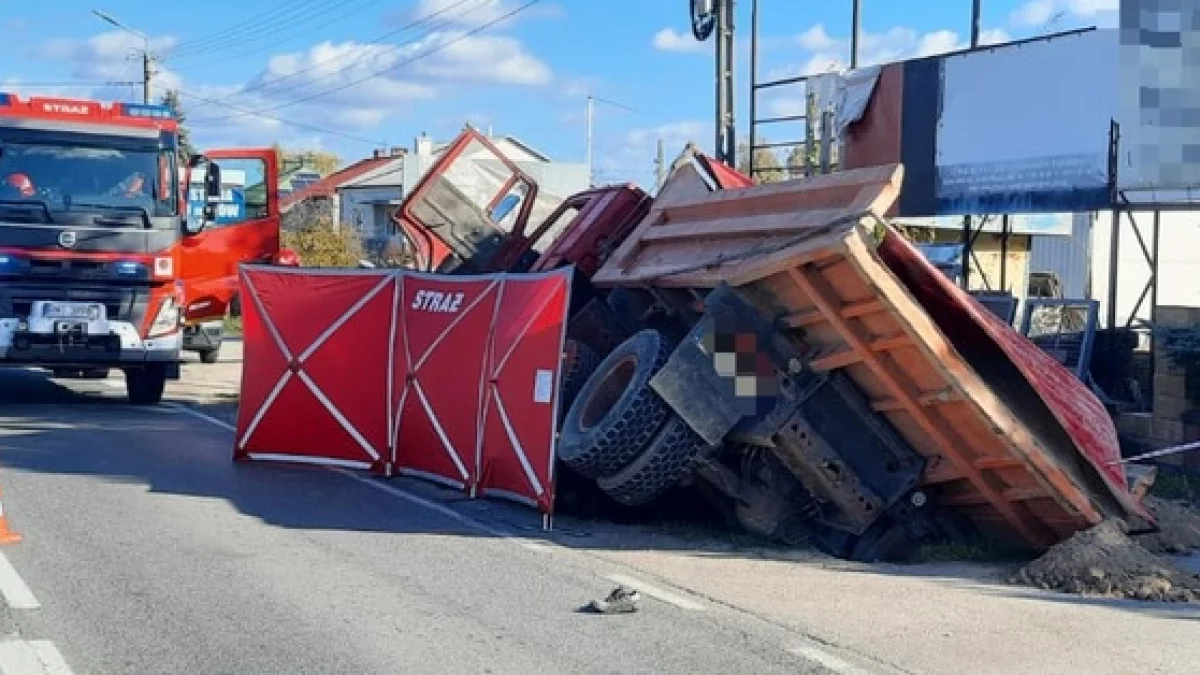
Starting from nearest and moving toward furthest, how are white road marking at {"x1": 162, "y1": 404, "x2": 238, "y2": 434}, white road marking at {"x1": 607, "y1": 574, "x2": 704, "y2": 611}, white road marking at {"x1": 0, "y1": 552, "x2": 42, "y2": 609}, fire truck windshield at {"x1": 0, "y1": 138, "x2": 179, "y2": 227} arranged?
1. white road marking at {"x1": 0, "y1": 552, "x2": 42, "y2": 609}
2. white road marking at {"x1": 607, "y1": 574, "x2": 704, "y2": 611}
3. white road marking at {"x1": 162, "y1": 404, "x2": 238, "y2": 434}
4. fire truck windshield at {"x1": 0, "y1": 138, "x2": 179, "y2": 227}

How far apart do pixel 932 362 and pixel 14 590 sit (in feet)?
17.5

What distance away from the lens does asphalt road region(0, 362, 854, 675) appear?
6227 millimetres

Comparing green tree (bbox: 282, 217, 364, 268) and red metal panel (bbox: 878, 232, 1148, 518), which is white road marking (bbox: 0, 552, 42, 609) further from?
green tree (bbox: 282, 217, 364, 268)

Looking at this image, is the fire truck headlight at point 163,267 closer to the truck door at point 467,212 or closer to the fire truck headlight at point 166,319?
the fire truck headlight at point 166,319

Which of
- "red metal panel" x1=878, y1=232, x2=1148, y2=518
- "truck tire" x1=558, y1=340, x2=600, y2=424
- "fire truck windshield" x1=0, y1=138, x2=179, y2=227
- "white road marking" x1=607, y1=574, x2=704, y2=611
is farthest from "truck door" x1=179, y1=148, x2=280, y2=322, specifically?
"red metal panel" x1=878, y1=232, x2=1148, y2=518

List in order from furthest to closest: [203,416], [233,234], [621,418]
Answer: [233,234] → [203,416] → [621,418]

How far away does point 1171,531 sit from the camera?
920 cm

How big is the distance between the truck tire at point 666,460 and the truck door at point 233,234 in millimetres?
10517

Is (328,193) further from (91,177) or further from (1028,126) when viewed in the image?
(1028,126)

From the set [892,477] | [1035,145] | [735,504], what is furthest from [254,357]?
[1035,145]

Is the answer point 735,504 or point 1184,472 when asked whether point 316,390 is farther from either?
point 1184,472

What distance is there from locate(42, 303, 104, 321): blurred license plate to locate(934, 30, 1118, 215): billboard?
34.5 feet

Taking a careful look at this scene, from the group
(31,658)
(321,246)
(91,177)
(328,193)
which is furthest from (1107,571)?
(328,193)

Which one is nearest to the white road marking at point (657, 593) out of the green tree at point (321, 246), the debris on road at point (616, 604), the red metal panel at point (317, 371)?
the debris on road at point (616, 604)
